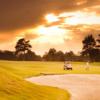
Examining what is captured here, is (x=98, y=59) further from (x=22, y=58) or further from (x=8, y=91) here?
(x=8, y=91)

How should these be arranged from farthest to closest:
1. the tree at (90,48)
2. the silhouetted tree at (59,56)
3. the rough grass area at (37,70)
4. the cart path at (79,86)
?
the silhouetted tree at (59,56) < the tree at (90,48) < the rough grass area at (37,70) < the cart path at (79,86)

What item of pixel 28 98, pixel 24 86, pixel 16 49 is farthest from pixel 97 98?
pixel 16 49

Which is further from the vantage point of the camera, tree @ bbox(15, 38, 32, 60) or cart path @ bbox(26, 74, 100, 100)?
tree @ bbox(15, 38, 32, 60)

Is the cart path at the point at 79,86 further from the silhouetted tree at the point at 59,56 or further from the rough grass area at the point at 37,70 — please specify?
the silhouetted tree at the point at 59,56

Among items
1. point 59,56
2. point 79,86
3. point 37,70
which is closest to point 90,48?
point 59,56

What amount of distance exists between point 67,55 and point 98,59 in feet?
78.9

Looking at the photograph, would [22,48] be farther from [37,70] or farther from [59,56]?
[37,70]

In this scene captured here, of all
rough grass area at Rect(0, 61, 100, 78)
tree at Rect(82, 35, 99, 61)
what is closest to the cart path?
rough grass area at Rect(0, 61, 100, 78)

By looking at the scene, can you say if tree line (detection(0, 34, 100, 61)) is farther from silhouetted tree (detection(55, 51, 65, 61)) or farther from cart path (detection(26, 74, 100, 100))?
cart path (detection(26, 74, 100, 100))

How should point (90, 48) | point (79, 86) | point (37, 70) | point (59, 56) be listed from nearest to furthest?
point (79, 86), point (37, 70), point (90, 48), point (59, 56)

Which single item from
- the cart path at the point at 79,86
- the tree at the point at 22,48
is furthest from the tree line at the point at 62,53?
the cart path at the point at 79,86

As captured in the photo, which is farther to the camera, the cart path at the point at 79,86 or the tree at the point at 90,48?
the tree at the point at 90,48

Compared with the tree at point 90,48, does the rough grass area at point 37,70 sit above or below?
below

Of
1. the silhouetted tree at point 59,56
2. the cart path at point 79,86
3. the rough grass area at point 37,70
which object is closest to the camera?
the cart path at point 79,86
